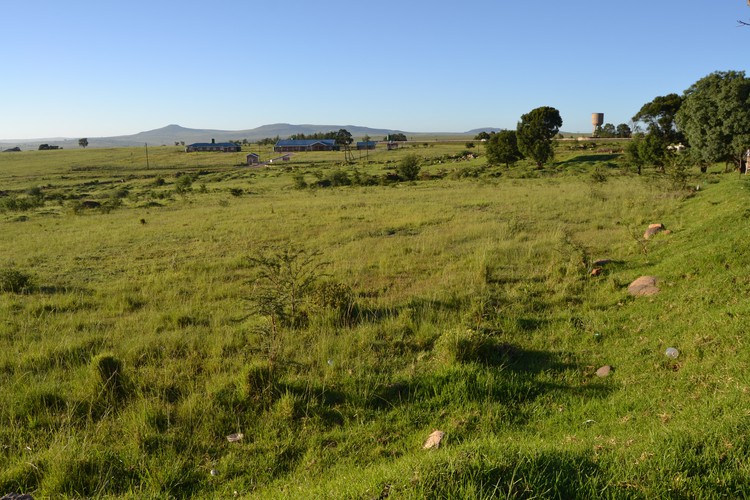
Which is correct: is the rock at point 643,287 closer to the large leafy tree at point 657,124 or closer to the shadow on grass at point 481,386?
the shadow on grass at point 481,386

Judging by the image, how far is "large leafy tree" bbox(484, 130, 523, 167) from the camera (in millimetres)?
57953

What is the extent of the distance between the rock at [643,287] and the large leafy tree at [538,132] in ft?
153

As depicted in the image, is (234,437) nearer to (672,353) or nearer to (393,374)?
(393,374)

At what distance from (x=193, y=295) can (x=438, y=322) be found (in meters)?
5.46

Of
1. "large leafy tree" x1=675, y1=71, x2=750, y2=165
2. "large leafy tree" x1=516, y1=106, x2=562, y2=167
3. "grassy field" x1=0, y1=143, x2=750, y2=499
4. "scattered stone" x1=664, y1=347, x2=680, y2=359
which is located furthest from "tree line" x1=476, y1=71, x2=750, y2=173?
"scattered stone" x1=664, y1=347, x2=680, y2=359

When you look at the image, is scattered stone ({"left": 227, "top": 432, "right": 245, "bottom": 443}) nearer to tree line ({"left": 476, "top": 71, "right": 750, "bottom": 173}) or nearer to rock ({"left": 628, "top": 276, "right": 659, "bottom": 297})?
rock ({"left": 628, "top": 276, "right": 659, "bottom": 297})

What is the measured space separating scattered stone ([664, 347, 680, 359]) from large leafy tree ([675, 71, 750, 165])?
2620 centimetres

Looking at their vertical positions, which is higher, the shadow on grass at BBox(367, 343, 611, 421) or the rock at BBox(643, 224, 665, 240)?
the rock at BBox(643, 224, 665, 240)

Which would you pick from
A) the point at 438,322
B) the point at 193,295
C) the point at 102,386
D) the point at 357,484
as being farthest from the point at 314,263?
the point at 357,484

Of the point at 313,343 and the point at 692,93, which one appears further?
the point at 692,93

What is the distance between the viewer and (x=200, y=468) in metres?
4.50

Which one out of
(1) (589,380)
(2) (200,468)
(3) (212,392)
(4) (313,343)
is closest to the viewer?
(2) (200,468)

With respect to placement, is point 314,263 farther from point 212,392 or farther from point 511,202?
point 511,202

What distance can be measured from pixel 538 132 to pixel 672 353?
2141 inches
